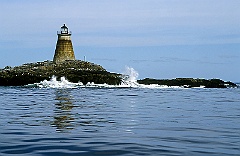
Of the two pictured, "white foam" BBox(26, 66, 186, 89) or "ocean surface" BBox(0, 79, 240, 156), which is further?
"white foam" BBox(26, 66, 186, 89)

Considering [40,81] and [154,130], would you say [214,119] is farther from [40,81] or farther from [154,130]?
[40,81]

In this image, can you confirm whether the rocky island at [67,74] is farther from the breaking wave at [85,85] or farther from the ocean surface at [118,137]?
the ocean surface at [118,137]

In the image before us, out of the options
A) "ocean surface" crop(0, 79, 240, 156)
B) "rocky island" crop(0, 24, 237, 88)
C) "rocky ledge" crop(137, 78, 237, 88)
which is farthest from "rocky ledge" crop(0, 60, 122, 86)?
"ocean surface" crop(0, 79, 240, 156)

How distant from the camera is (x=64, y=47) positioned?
10975cm

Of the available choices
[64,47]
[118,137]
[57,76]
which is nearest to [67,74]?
[57,76]

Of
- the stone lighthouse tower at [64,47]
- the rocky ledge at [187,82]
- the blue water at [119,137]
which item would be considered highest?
the stone lighthouse tower at [64,47]

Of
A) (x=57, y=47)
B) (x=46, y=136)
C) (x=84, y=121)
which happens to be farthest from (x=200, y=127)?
(x=57, y=47)

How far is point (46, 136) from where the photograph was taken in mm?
12680

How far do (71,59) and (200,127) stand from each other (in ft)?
323

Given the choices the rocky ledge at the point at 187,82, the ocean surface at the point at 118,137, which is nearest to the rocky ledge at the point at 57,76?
the rocky ledge at the point at 187,82

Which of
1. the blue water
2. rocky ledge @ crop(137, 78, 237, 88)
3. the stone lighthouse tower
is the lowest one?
the blue water

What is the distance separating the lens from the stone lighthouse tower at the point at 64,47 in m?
110

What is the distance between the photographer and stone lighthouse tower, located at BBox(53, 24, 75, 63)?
359 ft

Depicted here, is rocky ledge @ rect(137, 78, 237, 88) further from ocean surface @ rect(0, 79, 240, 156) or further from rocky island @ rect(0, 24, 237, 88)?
ocean surface @ rect(0, 79, 240, 156)
